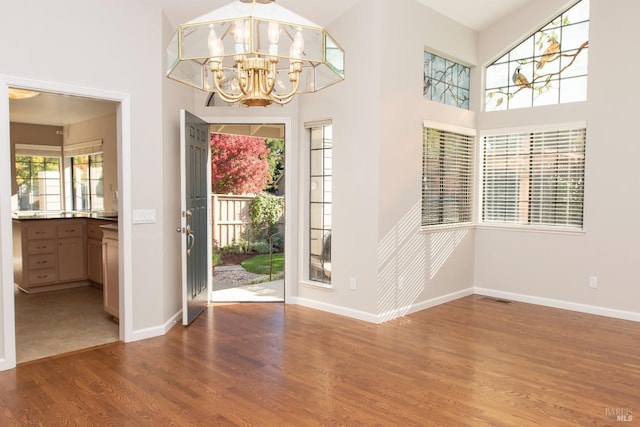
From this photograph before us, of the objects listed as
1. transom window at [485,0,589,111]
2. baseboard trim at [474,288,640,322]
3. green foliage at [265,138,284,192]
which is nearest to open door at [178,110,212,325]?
baseboard trim at [474,288,640,322]

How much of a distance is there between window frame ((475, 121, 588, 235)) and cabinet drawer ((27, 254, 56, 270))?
567cm

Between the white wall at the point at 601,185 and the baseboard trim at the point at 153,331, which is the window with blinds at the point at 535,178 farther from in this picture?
the baseboard trim at the point at 153,331

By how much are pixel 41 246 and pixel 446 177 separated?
5325 mm

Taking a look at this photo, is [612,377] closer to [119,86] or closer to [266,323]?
[266,323]

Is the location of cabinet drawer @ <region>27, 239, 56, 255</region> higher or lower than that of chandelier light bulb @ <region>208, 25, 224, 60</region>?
lower

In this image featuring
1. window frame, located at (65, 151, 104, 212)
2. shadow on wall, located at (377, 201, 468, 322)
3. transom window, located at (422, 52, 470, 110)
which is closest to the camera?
shadow on wall, located at (377, 201, 468, 322)

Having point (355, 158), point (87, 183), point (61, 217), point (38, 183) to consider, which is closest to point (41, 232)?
point (61, 217)

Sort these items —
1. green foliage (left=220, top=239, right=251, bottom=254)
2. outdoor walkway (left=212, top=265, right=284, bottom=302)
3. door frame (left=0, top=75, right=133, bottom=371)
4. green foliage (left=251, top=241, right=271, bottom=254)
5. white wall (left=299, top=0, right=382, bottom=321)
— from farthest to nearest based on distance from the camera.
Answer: green foliage (left=251, top=241, right=271, bottom=254), green foliage (left=220, top=239, right=251, bottom=254), outdoor walkway (left=212, top=265, right=284, bottom=302), white wall (left=299, top=0, right=382, bottom=321), door frame (left=0, top=75, right=133, bottom=371)

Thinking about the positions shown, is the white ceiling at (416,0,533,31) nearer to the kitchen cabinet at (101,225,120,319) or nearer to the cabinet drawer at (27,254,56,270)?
the kitchen cabinet at (101,225,120,319)

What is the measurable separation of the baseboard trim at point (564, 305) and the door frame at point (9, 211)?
170 inches

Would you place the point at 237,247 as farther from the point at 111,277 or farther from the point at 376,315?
the point at 376,315

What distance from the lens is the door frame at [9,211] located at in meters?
3.32

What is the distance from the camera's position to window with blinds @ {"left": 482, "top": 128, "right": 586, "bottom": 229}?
5.27 m
